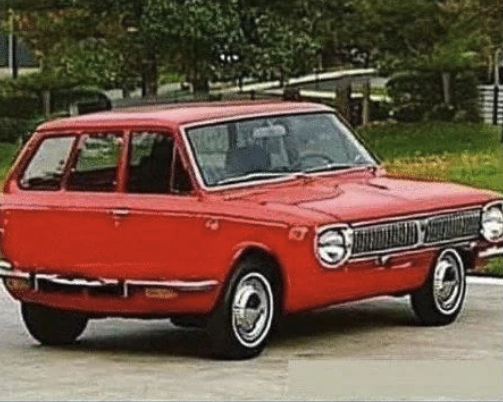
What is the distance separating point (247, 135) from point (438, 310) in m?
1.70

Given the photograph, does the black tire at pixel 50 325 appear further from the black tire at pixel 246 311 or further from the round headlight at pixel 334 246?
the round headlight at pixel 334 246

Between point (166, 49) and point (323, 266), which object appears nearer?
point (323, 266)

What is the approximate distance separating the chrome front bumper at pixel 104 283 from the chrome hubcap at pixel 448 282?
77.1 inches

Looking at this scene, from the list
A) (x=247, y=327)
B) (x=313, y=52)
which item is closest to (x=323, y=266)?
(x=247, y=327)

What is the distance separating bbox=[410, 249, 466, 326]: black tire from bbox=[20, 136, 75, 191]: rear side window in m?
2.36

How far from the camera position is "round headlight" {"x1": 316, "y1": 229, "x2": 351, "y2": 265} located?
1047 centimetres

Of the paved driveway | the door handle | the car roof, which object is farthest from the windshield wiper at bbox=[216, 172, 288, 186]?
the paved driveway

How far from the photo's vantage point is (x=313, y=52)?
29.4m

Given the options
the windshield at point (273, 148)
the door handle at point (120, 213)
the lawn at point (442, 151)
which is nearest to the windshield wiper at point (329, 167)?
the windshield at point (273, 148)

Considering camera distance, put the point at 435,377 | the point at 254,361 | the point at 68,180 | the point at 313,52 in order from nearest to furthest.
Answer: the point at 435,377, the point at 254,361, the point at 68,180, the point at 313,52

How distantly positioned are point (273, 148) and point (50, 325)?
1.77m

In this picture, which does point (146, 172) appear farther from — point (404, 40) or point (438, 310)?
point (404, 40)

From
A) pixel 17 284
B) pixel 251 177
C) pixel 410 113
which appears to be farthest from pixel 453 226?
pixel 410 113

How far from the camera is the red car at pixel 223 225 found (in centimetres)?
1034
